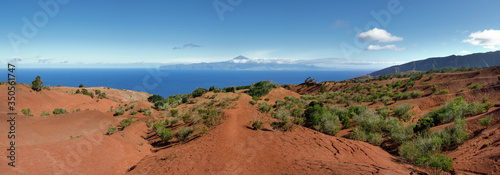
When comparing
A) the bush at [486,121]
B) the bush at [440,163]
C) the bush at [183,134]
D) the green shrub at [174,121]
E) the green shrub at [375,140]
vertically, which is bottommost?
the green shrub at [174,121]

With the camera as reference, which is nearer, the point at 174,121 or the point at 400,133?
the point at 400,133

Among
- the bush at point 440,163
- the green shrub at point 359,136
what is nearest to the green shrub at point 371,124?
the green shrub at point 359,136

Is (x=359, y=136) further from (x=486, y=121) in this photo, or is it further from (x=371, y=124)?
(x=486, y=121)

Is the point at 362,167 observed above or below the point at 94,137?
above

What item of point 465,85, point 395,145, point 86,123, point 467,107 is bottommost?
point 86,123

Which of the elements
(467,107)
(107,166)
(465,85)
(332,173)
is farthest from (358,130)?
(465,85)

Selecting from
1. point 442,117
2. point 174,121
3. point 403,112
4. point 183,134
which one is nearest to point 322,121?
point 442,117

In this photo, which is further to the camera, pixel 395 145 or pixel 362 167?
pixel 395 145

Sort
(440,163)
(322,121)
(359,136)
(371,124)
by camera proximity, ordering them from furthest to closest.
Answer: (322,121) → (371,124) → (359,136) → (440,163)

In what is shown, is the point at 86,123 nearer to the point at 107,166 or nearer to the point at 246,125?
the point at 107,166

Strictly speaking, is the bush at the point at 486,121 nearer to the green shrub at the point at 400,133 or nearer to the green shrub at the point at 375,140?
the green shrub at the point at 400,133

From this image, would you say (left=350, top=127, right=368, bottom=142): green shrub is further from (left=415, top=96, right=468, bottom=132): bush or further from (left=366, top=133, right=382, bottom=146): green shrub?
(left=415, top=96, right=468, bottom=132): bush

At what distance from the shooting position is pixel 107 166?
8953 millimetres

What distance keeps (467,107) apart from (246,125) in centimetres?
1511
